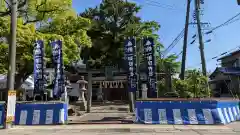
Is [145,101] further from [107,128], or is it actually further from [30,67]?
[30,67]

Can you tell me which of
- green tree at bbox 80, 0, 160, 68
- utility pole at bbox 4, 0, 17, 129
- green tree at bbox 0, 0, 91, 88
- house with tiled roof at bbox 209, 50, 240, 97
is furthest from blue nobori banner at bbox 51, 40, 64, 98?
house with tiled roof at bbox 209, 50, 240, 97

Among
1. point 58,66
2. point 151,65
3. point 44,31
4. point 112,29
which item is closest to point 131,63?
point 151,65

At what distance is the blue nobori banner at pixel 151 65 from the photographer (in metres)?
18.2

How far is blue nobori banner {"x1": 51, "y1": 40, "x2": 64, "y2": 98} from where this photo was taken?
18938mm

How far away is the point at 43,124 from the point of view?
17125mm

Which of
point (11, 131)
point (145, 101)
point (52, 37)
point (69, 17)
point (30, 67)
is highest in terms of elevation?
point (69, 17)

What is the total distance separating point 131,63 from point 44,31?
1034 cm

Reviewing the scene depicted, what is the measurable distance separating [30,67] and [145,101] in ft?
40.8

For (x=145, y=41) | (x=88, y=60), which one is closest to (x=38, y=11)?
(x=145, y=41)

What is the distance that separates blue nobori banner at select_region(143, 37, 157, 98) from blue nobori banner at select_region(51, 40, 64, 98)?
4.78m

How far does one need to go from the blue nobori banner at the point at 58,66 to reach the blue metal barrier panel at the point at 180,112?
15.9ft

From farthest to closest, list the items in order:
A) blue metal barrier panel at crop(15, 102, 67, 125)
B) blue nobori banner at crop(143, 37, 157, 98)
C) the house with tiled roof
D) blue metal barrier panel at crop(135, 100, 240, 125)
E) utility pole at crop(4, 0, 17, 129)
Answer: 1. the house with tiled roof
2. blue nobori banner at crop(143, 37, 157, 98)
3. blue metal barrier panel at crop(15, 102, 67, 125)
4. blue metal barrier panel at crop(135, 100, 240, 125)
5. utility pole at crop(4, 0, 17, 129)

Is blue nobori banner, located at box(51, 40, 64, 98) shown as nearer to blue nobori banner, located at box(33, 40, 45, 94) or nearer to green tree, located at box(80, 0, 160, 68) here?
blue nobori banner, located at box(33, 40, 45, 94)

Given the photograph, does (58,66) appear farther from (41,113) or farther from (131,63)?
(131,63)
